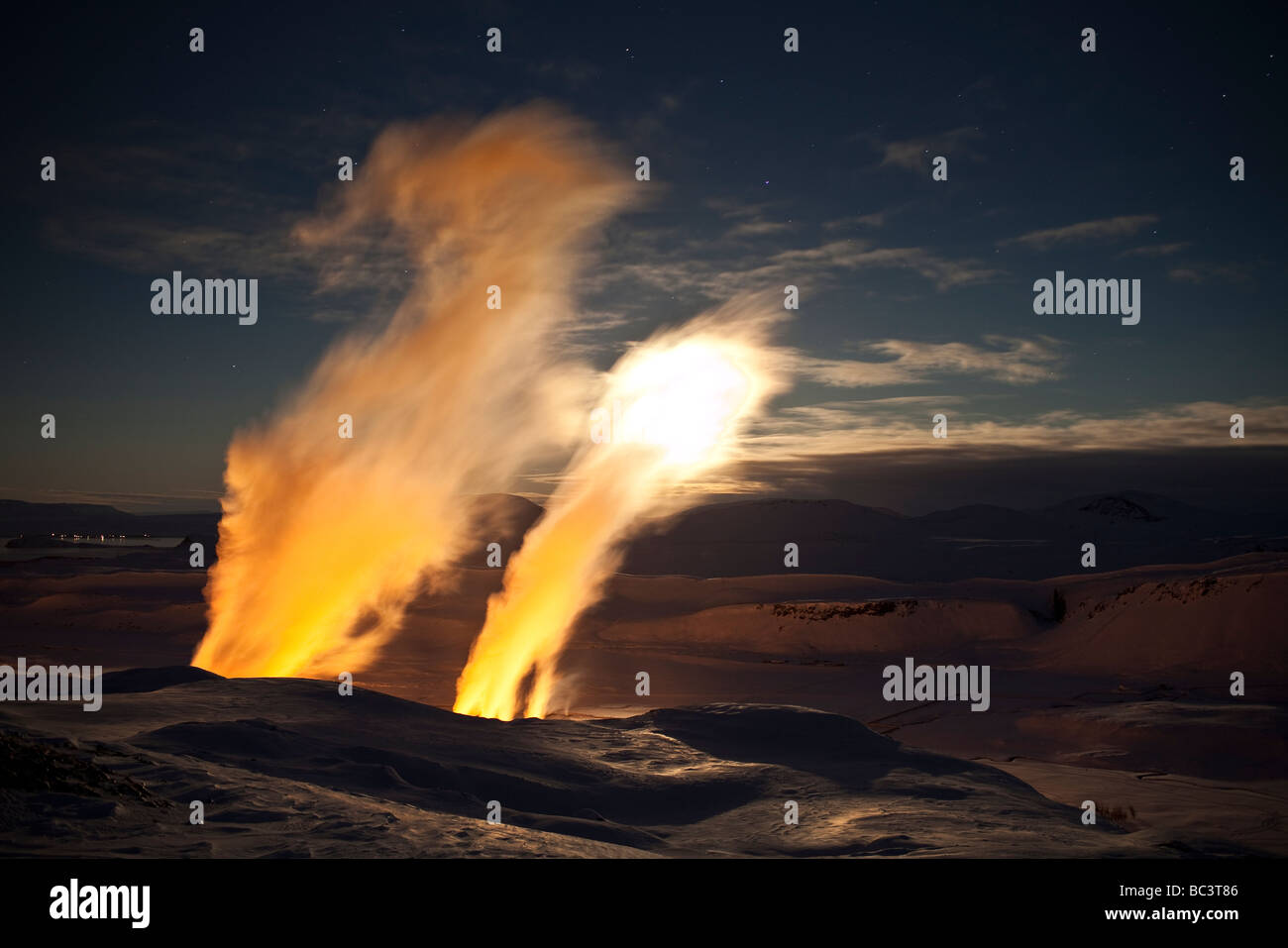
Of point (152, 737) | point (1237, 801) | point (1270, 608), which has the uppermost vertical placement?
point (1270, 608)

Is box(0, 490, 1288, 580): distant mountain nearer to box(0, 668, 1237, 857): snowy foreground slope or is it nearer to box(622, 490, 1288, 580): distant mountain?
box(622, 490, 1288, 580): distant mountain

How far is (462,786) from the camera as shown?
39.5 feet

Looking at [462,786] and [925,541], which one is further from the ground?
[925,541]

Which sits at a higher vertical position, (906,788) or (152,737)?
(152,737)

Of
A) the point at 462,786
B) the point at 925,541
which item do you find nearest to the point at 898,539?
the point at 925,541

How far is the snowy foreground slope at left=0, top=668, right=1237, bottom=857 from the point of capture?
7.94m

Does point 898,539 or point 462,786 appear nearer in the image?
point 462,786

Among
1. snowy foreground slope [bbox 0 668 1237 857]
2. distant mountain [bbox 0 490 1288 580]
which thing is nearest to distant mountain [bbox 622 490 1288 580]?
distant mountain [bbox 0 490 1288 580]

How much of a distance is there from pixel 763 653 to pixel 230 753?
33317 millimetres

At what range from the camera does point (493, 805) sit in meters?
10.6

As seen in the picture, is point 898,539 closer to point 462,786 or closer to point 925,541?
point 925,541
